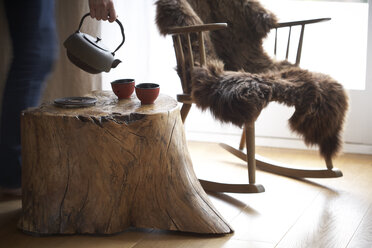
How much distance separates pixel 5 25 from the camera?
93.5 inches

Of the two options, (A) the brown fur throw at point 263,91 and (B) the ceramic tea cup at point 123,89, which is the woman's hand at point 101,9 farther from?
(A) the brown fur throw at point 263,91

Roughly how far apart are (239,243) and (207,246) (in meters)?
0.11

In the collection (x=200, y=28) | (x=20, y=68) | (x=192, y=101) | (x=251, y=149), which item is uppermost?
(x=200, y=28)

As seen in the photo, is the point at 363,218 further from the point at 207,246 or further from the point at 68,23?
the point at 68,23

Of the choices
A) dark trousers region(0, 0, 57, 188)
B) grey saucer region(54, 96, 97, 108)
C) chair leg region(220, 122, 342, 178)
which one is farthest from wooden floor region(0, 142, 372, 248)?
grey saucer region(54, 96, 97, 108)

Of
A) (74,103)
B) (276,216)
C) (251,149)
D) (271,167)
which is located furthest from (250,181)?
(74,103)

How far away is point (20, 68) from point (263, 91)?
0.96 meters

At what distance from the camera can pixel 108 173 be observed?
1812mm

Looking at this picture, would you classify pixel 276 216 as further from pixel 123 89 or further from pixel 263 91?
pixel 123 89

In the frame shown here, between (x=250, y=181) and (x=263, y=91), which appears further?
(x=250, y=181)

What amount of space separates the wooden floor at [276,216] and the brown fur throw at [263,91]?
23cm

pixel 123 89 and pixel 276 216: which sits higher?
pixel 123 89

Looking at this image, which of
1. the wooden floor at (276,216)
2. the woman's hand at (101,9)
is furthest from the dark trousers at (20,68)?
the woman's hand at (101,9)

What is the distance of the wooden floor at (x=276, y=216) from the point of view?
1.84 m
